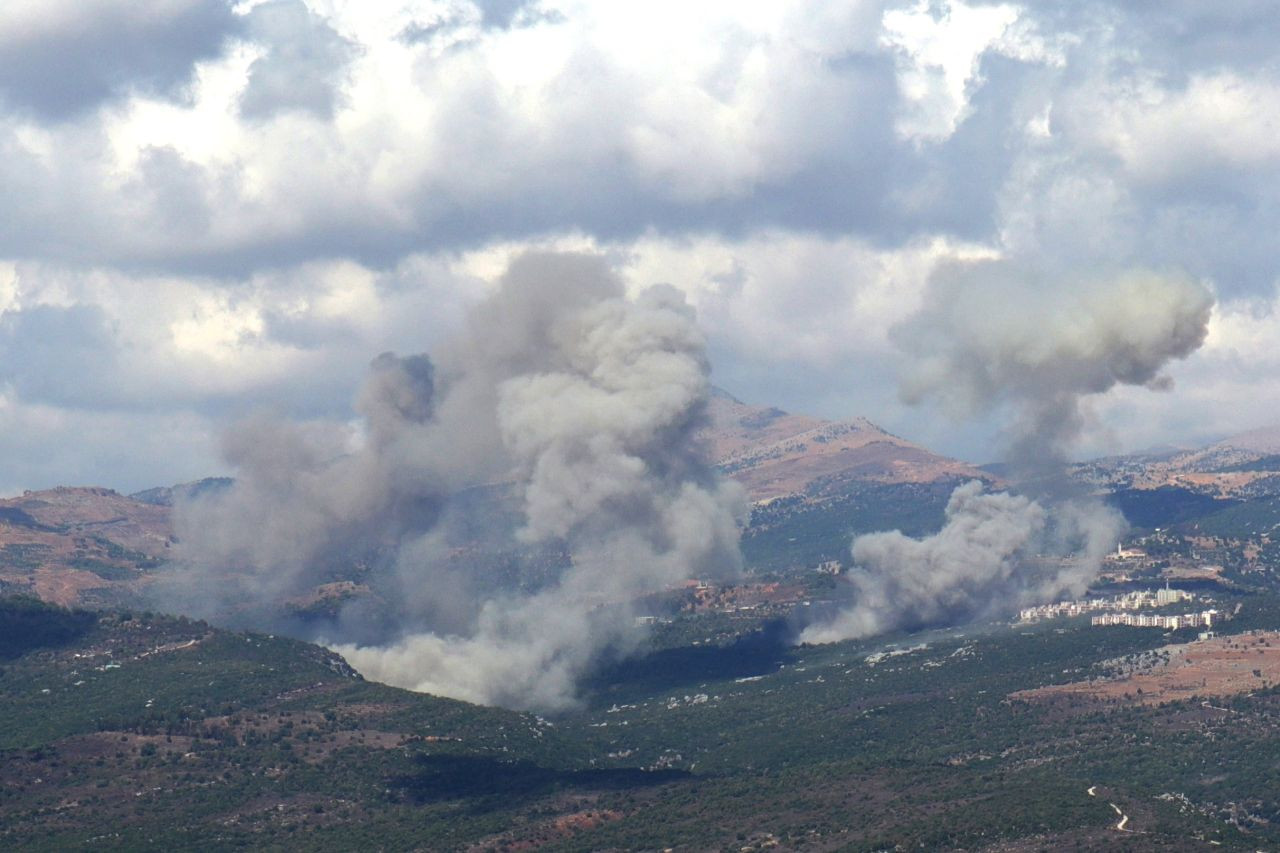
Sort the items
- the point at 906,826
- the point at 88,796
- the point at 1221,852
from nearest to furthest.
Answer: the point at 1221,852 < the point at 906,826 < the point at 88,796

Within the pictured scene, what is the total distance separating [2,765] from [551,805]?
44.4 meters

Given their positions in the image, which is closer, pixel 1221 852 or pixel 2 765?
pixel 1221 852

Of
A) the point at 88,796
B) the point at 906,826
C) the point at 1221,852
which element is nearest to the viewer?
the point at 1221,852

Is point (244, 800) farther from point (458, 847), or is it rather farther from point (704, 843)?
point (704, 843)

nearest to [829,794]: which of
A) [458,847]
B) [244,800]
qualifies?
[458,847]

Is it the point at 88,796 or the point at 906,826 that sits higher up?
the point at 88,796

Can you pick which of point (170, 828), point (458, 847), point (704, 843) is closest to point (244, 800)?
point (170, 828)

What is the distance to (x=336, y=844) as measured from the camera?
185 metres

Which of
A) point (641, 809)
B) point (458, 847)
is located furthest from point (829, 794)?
point (458, 847)

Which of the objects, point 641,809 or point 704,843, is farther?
point 641,809

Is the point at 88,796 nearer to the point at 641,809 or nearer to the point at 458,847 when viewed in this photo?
the point at 458,847

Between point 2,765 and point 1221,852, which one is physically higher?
point 2,765

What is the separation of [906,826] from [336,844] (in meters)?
42.8

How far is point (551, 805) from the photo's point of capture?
196750 millimetres
